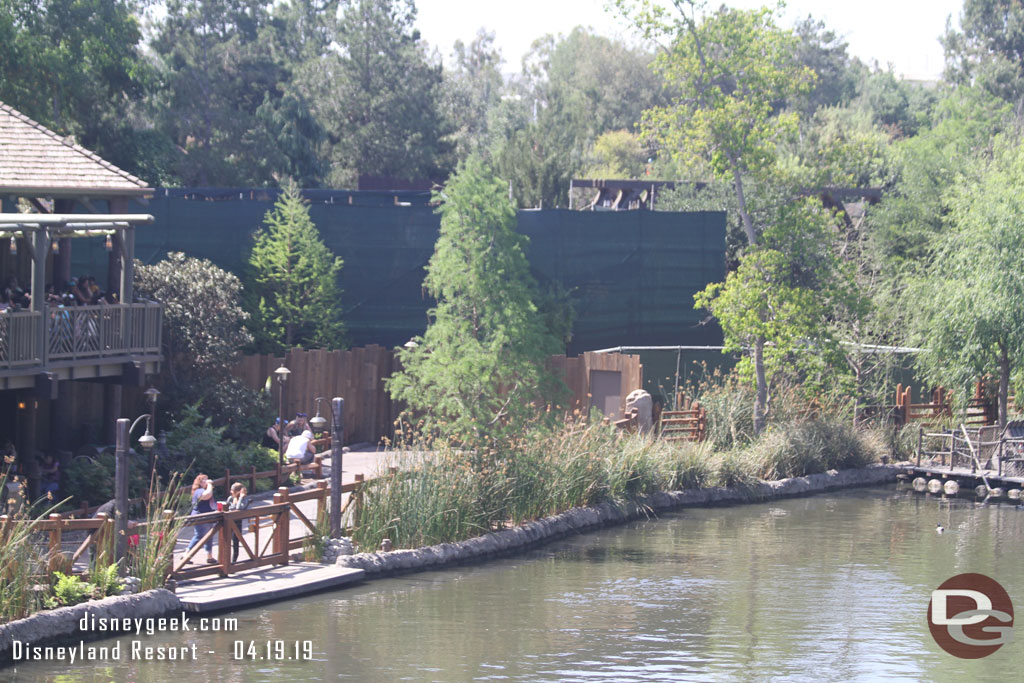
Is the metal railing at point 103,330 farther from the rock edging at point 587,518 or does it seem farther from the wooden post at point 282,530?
the rock edging at point 587,518

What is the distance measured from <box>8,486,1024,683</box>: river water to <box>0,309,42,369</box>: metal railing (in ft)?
20.5

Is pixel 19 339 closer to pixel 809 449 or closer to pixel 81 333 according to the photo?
pixel 81 333

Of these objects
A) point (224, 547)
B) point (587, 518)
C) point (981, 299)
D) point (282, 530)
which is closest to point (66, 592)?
point (224, 547)

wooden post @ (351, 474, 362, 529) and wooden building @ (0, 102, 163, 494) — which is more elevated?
wooden building @ (0, 102, 163, 494)

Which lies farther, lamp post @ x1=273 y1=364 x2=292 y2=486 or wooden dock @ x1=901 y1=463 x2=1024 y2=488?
wooden dock @ x1=901 y1=463 x2=1024 y2=488

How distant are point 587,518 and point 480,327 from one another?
4.60 m

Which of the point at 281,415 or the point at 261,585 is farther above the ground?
the point at 281,415

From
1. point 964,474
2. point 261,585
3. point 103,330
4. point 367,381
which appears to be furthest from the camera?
point 367,381

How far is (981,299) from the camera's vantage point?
29438mm

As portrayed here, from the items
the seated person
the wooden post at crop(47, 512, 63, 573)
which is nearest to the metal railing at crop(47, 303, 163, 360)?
the seated person

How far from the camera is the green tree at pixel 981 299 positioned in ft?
95.9

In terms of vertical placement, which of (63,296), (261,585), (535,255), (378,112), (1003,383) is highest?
(378,112)

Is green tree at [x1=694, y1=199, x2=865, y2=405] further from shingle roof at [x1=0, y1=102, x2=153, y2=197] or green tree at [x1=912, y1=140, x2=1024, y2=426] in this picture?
shingle roof at [x1=0, y1=102, x2=153, y2=197]

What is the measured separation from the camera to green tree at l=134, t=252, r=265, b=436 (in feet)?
83.8
